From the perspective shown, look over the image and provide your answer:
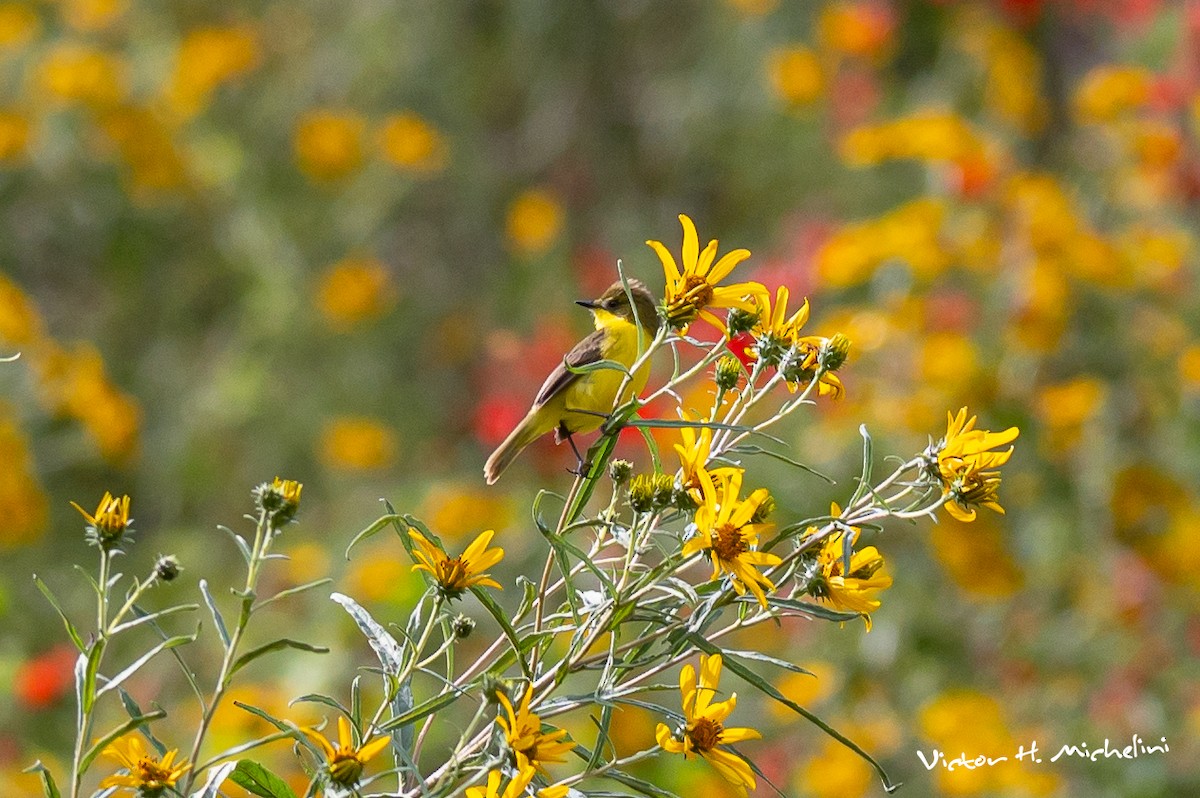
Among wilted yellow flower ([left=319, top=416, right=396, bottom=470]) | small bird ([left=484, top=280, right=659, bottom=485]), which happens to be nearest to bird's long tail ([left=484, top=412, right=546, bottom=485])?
small bird ([left=484, top=280, right=659, bottom=485])

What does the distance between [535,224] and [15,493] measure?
259 cm

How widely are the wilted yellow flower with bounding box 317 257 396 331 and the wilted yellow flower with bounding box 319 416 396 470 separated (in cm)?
53

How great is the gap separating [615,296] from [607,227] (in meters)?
4.63

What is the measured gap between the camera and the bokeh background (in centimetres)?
329

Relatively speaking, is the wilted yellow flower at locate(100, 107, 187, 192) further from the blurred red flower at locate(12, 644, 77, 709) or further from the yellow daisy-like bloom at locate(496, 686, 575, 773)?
the yellow daisy-like bloom at locate(496, 686, 575, 773)

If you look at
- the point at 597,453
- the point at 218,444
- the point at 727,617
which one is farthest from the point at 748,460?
the point at 218,444

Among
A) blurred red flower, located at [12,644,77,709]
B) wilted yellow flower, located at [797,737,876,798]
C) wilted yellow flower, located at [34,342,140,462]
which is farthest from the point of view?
wilted yellow flower, located at [34,342,140,462]

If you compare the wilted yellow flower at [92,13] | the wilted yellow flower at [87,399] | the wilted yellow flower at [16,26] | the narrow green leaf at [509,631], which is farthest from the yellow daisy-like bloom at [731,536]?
the wilted yellow flower at [92,13]

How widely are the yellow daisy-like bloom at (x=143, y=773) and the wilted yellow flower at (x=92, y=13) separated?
514 cm

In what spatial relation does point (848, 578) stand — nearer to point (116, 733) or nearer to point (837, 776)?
point (116, 733)

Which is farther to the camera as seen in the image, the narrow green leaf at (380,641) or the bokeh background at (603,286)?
the bokeh background at (603,286)

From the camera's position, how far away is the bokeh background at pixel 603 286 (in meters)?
3.29

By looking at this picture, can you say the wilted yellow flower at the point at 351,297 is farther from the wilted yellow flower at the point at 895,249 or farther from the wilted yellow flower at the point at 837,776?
the wilted yellow flower at the point at 837,776

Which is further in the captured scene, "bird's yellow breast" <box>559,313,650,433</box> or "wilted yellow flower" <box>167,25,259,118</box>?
"wilted yellow flower" <box>167,25,259,118</box>
